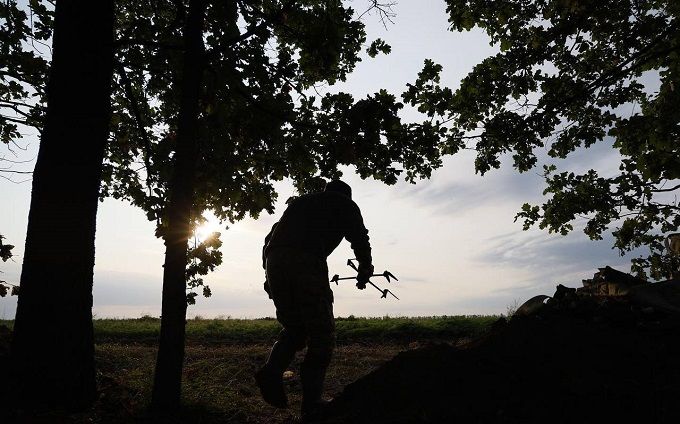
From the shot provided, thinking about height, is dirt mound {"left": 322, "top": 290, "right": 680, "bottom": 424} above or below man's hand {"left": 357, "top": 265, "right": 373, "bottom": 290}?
below

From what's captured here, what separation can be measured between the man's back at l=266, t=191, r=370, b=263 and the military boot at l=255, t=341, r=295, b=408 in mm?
1157

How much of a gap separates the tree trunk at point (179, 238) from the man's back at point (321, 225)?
1077 mm

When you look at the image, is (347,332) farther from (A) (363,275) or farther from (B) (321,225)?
(B) (321,225)

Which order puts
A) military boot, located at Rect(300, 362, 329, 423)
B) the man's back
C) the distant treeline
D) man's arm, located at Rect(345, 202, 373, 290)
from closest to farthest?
1. military boot, located at Rect(300, 362, 329, 423)
2. the man's back
3. man's arm, located at Rect(345, 202, 373, 290)
4. the distant treeline

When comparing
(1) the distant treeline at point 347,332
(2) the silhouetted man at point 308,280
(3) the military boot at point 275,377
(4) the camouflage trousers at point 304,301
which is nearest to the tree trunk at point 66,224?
(3) the military boot at point 275,377

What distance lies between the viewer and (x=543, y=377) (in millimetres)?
3967

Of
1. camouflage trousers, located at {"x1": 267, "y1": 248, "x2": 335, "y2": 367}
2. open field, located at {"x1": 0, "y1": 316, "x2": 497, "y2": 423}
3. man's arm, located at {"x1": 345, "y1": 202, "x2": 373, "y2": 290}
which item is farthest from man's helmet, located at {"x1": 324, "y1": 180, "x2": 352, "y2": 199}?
open field, located at {"x1": 0, "y1": 316, "x2": 497, "y2": 423}

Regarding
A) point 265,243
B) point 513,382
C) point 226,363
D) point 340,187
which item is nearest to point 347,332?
point 226,363

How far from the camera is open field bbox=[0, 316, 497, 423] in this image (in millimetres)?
5004

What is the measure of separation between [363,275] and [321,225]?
790mm

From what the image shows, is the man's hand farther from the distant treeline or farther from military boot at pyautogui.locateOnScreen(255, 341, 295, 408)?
the distant treeline

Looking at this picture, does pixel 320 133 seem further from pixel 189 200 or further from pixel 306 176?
pixel 189 200

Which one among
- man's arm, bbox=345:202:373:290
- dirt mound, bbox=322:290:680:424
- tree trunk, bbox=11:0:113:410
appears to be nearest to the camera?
dirt mound, bbox=322:290:680:424

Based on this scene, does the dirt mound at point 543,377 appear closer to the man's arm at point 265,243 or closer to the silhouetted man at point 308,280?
the silhouetted man at point 308,280
